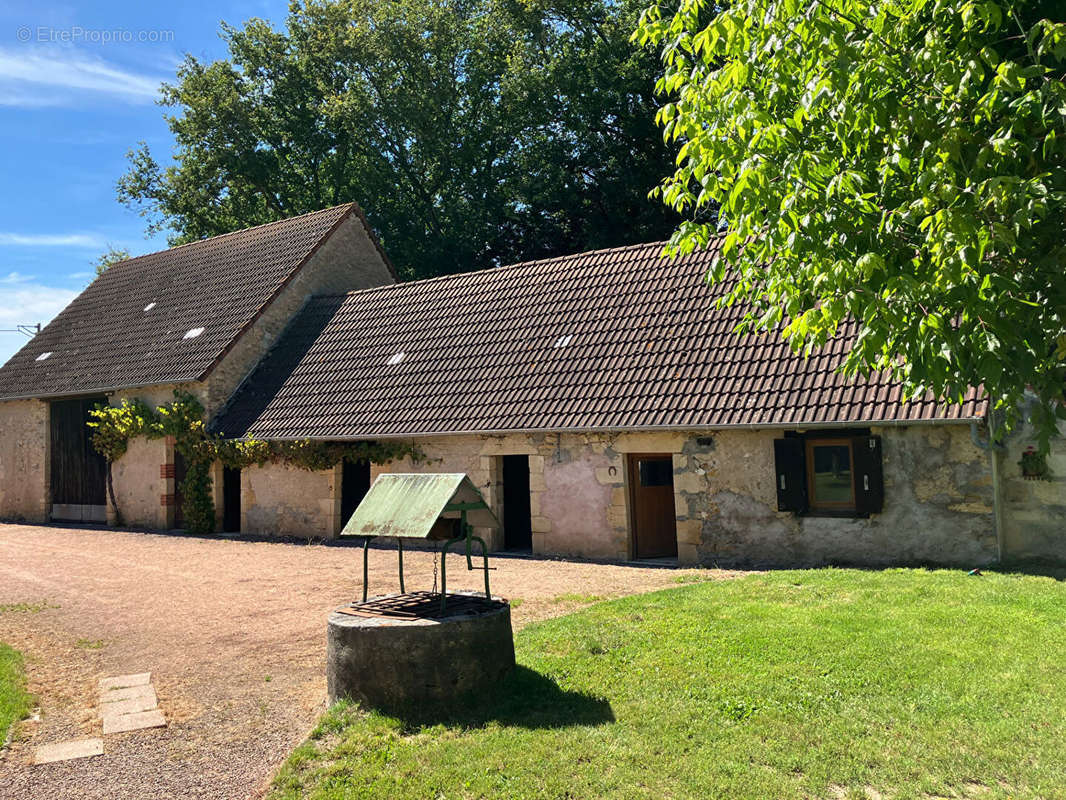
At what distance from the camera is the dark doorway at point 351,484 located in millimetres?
17281

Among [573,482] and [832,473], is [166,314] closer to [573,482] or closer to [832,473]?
[573,482]

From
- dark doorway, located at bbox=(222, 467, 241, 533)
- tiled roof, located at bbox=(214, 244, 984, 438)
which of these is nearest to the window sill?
tiled roof, located at bbox=(214, 244, 984, 438)

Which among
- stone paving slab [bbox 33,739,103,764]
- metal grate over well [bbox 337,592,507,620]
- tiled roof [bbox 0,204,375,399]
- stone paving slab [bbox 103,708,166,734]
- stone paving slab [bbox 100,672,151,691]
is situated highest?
tiled roof [bbox 0,204,375,399]

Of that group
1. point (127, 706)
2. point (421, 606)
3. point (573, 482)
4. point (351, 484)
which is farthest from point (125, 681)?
point (351, 484)

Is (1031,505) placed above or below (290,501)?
Result: below

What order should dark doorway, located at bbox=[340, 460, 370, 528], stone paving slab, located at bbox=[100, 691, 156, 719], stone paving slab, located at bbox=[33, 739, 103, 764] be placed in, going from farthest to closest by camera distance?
1. dark doorway, located at bbox=[340, 460, 370, 528]
2. stone paving slab, located at bbox=[100, 691, 156, 719]
3. stone paving slab, located at bbox=[33, 739, 103, 764]

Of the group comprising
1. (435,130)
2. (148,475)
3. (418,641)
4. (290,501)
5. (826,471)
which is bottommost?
(418,641)

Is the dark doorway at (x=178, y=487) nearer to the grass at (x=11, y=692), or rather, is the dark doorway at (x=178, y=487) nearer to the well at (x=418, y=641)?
the grass at (x=11, y=692)

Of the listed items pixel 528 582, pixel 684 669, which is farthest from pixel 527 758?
pixel 528 582

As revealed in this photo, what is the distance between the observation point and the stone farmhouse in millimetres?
11477

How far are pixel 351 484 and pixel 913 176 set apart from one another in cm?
1384

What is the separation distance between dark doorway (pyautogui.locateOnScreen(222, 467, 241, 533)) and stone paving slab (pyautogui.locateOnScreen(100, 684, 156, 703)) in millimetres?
12502

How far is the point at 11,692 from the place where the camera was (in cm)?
699

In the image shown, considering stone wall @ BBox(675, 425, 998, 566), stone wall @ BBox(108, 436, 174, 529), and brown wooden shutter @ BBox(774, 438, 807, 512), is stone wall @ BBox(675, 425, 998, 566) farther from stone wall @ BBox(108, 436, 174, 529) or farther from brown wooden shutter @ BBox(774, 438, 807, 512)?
stone wall @ BBox(108, 436, 174, 529)
